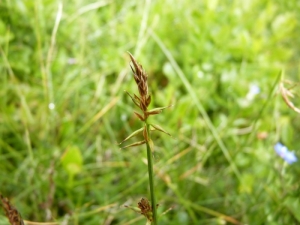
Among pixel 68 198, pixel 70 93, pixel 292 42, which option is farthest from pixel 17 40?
pixel 292 42

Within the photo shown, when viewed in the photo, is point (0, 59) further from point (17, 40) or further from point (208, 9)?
point (208, 9)

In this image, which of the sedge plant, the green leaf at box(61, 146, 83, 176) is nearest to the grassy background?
the green leaf at box(61, 146, 83, 176)

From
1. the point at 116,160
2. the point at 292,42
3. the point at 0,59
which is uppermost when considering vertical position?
the point at 0,59

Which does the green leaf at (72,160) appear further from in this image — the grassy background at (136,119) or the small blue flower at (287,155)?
the small blue flower at (287,155)

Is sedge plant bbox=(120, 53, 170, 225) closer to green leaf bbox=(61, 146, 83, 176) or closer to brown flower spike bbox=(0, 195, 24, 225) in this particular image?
brown flower spike bbox=(0, 195, 24, 225)

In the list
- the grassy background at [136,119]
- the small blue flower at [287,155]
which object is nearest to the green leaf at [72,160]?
the grassy background at [136,119]

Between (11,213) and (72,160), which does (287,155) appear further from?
(11,213)

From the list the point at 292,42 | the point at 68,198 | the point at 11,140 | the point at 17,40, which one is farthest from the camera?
the point at 292,42

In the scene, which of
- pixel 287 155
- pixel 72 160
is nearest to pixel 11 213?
pixel 72 160
